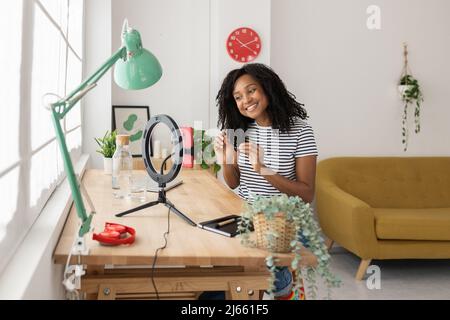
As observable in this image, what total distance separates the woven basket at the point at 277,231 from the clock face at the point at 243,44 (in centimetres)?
288

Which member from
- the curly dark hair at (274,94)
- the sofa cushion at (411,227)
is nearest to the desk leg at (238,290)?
the curly dark hair at (274,94)

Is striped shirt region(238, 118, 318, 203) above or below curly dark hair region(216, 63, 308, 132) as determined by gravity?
below

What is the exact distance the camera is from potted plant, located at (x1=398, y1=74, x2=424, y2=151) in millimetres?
4535

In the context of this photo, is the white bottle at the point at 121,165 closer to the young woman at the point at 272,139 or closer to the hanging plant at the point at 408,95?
the young woman at the point at 272,139

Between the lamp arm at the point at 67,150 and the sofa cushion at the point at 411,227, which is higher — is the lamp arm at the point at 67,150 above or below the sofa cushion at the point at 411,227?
above

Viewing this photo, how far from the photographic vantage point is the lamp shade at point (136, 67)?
1.68 metres

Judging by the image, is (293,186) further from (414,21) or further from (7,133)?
(414,21)

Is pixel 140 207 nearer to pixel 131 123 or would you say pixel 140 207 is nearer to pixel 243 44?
pixel 131 123

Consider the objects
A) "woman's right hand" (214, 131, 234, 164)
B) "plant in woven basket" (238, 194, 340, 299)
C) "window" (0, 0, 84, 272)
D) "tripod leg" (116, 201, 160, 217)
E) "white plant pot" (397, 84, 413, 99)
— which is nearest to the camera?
"window" (0, 0, 84, 272)

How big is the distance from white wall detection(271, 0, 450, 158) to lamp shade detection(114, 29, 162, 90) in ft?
9.59

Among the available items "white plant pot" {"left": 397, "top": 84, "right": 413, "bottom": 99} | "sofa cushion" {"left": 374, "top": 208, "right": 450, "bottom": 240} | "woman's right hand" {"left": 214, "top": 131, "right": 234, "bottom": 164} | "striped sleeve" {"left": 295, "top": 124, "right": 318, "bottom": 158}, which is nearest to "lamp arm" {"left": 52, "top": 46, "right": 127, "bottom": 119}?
"woman's right hand" {"left": 214, "top": 131, "right": 234, "bottom": 164}

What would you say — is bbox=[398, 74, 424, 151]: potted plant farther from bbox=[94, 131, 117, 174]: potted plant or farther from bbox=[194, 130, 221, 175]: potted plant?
bbox=[94, 131, 117, 174]: potted plant

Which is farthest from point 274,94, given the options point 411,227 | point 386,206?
point 386,206

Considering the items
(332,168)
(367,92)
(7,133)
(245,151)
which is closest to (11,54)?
(7,133)
